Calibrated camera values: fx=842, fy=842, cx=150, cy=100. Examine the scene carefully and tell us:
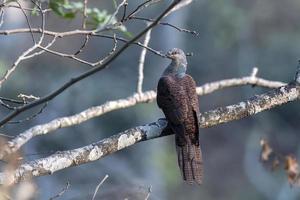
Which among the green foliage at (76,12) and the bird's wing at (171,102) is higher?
the bird's wing at (171,102)

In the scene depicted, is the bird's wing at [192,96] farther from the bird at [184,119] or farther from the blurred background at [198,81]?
the blurred background at [198,81]

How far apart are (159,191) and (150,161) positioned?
923mm

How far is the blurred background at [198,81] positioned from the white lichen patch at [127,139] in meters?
7.29

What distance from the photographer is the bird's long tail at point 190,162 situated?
194 inches

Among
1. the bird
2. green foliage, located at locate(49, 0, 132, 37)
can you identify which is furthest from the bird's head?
green foliage, located at locate(49, 0, 132, 37)

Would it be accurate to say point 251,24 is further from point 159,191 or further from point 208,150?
point 159,191

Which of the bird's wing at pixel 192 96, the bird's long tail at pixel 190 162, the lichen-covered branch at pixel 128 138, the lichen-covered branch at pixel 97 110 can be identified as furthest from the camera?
the bird's wing at pixel 192 96

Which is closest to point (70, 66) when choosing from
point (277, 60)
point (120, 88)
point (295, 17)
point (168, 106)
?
point (120, 88)

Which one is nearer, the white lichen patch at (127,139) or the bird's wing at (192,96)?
the white lichen patch at (127,139)

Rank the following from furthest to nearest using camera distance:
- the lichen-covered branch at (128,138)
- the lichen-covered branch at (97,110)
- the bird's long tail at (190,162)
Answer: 1. the bird's long tail at (190,162)
2. the lichen-covered branch at (97,110)
3. the lichen-covered branch at (128,138)

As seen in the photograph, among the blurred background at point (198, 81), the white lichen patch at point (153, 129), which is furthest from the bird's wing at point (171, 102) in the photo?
the blurred background at point (198, 81)

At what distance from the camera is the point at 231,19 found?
16125mm

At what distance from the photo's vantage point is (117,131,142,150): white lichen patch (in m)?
4.07

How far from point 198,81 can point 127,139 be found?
13379mm
